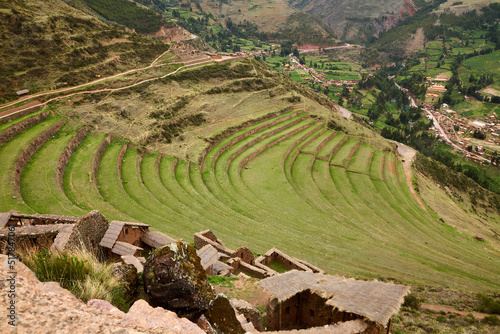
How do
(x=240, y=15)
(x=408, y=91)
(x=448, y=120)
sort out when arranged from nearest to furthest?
(x=448, y=120), (x=408, y=91), (x=240, y=15)

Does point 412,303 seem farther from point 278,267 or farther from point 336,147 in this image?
point 336,147

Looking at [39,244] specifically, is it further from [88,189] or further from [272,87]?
[272,87]

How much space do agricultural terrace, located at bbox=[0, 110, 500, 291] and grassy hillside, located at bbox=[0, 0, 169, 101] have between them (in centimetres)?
674

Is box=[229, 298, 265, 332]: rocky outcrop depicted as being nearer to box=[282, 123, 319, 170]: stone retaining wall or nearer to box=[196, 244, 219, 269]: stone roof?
box=[196, 244, 219, 269]: stone roof

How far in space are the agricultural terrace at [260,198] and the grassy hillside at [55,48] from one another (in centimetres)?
674

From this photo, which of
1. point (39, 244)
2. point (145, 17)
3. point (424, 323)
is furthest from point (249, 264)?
point (145, 17)

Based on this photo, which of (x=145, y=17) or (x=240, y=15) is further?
(x=240, y=15)

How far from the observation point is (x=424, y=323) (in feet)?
36.0

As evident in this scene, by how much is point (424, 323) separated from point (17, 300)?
40.5ft

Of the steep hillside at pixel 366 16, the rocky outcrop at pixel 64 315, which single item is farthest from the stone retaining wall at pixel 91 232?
the steep hillside at pixel 366 16

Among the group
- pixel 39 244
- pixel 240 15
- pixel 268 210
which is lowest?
pixel 268 210

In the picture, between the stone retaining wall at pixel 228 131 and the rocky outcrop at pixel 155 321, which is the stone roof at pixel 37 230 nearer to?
the rocky outcrop at pixel 155 321

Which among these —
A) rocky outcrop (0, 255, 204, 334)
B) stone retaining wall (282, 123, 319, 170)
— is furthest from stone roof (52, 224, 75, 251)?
stone retaining wall (282, 123, 319, 170)

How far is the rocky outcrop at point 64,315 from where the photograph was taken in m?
3.73
